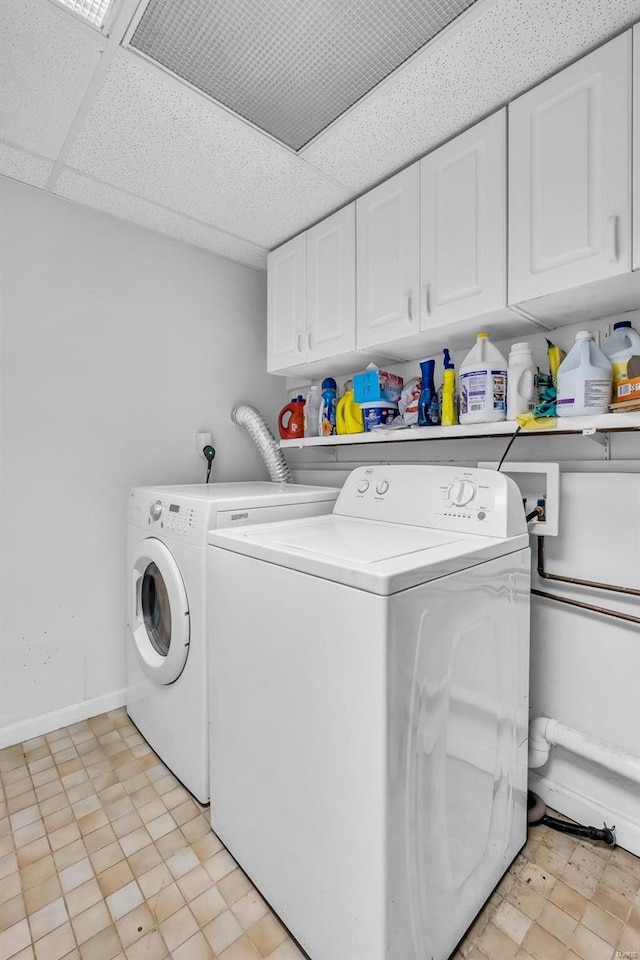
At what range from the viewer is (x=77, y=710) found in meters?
2.02

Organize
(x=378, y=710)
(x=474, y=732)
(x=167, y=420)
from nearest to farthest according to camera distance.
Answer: (x=378, y=710) < (x=474, y=732) < (x=167, y=420)

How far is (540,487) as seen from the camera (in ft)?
5.17

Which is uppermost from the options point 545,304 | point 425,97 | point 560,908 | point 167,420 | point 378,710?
point 425,97

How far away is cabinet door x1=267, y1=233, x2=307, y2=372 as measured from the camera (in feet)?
7.05

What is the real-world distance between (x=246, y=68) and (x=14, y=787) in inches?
99.0

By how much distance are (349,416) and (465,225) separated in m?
0.88

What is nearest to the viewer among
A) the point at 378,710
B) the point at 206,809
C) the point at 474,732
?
the point at 378,710

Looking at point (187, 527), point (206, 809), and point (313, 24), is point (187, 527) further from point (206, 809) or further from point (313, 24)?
point (313, 24)

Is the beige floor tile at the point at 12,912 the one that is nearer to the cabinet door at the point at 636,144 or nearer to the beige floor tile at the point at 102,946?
the beige floor tile at the point at 102,946

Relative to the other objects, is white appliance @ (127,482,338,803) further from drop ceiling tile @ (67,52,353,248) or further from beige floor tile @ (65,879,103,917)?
Result: drop ceiling tile @ (67,52,353,248)

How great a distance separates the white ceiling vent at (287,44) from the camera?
1164mm

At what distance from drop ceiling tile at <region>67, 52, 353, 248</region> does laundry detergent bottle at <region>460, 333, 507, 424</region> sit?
94 cm

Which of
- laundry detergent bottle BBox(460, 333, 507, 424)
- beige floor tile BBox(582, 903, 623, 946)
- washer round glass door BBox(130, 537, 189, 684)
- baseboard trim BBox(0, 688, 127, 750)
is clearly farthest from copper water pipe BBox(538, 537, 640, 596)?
baseboard trim BBox(0, 688, 127, 750)

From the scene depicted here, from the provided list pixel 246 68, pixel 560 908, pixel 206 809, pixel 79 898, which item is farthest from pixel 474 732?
pixel 246 68
